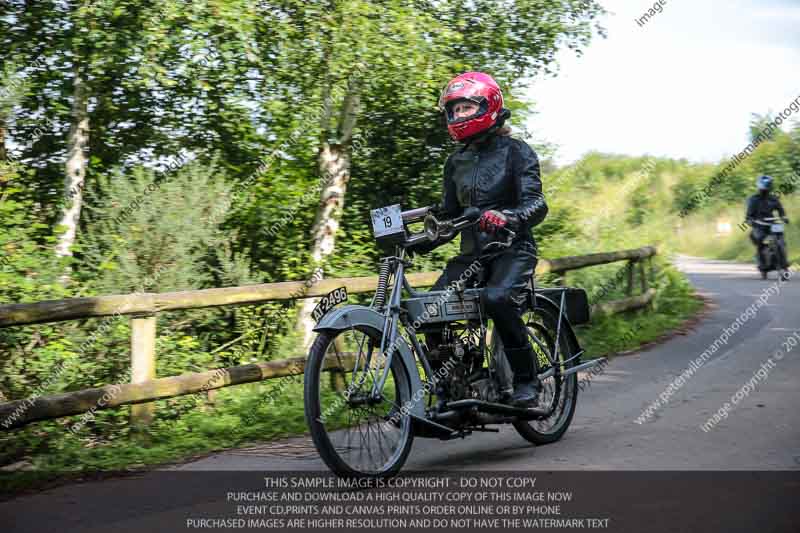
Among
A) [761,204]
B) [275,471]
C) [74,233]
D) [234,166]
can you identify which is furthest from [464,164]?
[761,204]

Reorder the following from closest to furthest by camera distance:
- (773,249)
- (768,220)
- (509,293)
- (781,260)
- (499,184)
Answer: (509,293) < (499,184) < (768,220) < (781,260) < (773,249)

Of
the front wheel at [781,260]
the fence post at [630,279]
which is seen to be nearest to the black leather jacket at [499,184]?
the fence post at [630,279]

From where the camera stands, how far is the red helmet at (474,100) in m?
5.81

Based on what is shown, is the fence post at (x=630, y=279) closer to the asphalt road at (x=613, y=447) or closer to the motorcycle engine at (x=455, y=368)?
the asphalt road at (x=613, y=447)

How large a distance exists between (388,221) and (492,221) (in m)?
0.62

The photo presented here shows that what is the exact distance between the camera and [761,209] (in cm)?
2069

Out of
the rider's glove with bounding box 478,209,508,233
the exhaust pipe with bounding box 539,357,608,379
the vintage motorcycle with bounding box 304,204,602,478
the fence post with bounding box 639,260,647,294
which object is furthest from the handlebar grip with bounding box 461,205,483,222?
the fence post with bounding box 639,260,647,294

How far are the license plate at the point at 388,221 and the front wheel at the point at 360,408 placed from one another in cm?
61

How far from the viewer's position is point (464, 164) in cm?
611

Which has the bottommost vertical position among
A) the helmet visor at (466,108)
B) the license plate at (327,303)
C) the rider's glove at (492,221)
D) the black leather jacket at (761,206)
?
the license plate at (327,303)

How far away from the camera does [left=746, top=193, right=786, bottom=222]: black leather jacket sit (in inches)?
809

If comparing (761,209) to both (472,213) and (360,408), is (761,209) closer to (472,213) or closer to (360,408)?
(472,213)

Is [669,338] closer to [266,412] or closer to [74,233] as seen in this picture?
[266,412]

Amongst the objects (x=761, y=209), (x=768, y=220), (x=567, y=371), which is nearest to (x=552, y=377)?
(x=567, y=371)
